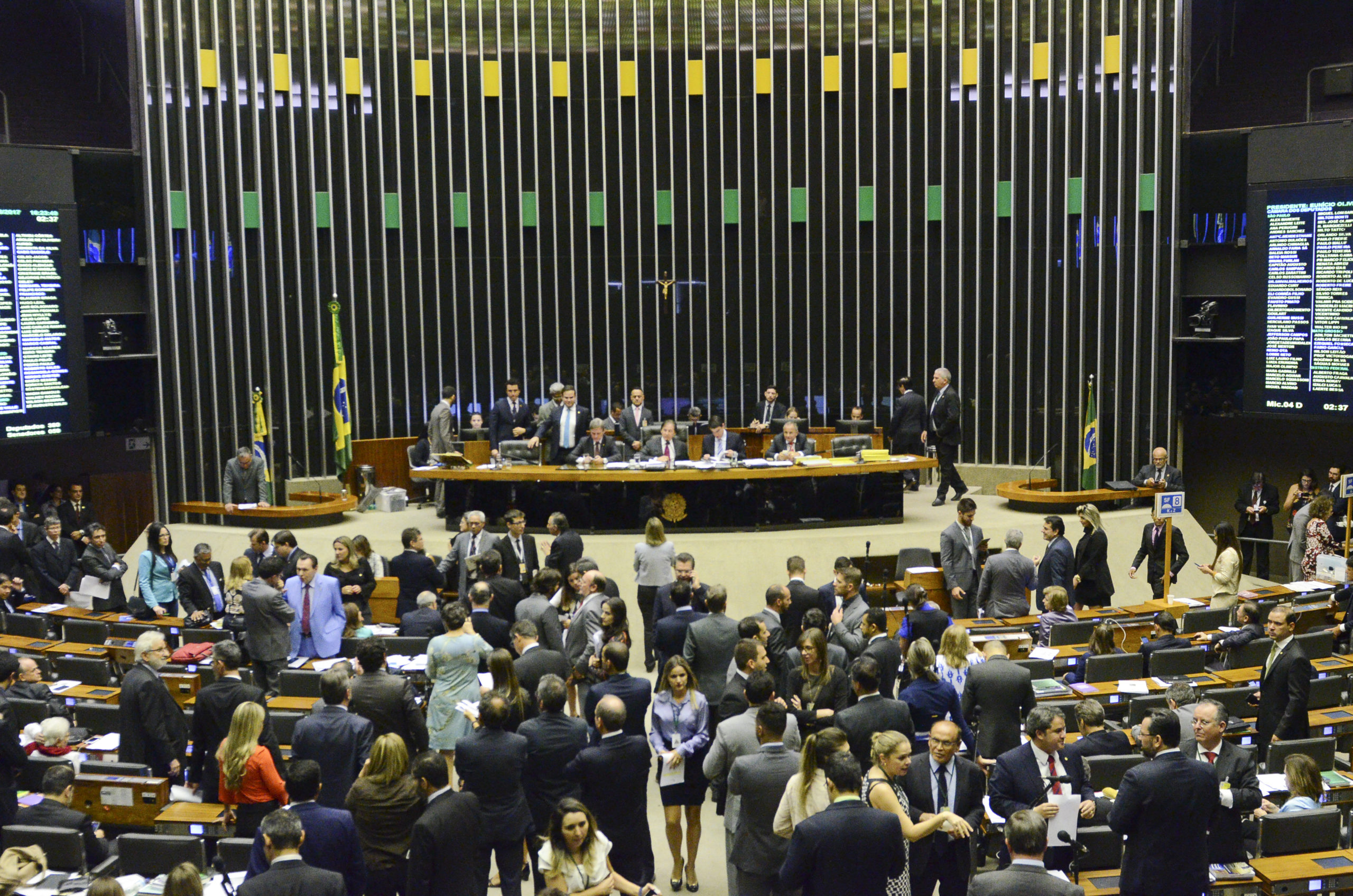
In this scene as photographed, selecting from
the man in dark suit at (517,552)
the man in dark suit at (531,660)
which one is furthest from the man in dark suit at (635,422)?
the man in dark suit at (531,660)

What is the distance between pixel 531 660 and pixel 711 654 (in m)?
1.02

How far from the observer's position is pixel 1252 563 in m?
15.2

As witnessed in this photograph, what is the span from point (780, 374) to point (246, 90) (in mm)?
7363

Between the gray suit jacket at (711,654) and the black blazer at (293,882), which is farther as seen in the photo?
the gray suit jacket at (711,654)

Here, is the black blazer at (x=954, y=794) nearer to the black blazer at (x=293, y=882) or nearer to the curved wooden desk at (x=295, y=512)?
the black blazer at (x=293, y=882)

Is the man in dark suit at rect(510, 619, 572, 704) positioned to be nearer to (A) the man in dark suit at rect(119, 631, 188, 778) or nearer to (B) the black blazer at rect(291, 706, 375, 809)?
(B) the black blazer at rect(291, 706, 375, 809)

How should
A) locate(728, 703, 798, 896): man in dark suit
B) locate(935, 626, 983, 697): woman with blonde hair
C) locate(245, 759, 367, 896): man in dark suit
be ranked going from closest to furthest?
1. locate(245, 759, 367, 896): man in dark suit
2. locate(728, 703, 798, 896): man in dark suit
3. locate(935, 626, 983, 697): woman with blonde hair

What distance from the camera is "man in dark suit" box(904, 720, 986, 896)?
18.0ft

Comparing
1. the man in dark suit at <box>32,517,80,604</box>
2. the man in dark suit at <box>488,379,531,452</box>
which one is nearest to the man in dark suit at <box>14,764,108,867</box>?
the man in dark suit at <box>32,517,80,604</box>

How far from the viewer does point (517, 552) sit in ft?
32.9

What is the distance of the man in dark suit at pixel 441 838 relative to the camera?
5152 mm

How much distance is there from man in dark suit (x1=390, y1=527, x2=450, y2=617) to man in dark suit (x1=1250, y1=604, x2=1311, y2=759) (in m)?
5.27

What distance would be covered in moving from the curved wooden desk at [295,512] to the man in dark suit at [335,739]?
324 inches

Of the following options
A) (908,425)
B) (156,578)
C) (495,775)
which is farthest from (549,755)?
(908,425)
